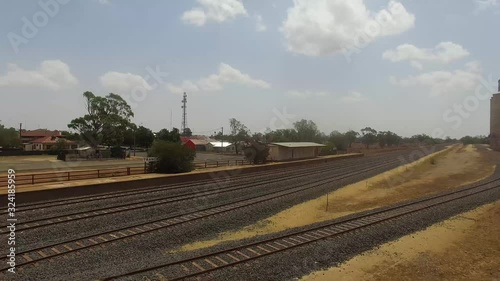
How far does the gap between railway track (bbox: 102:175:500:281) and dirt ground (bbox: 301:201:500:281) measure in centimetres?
197

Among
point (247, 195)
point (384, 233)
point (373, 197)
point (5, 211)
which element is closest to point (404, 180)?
point (373, 197)

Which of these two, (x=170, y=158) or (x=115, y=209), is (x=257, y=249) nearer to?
(x=115, y=209)

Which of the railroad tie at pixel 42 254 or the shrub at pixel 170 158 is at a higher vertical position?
the shrub at pixel 170 158

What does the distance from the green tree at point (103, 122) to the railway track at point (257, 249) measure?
161ft

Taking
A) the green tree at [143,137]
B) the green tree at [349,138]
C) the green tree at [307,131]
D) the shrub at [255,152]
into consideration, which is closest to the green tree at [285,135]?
the green tree at [307,131]

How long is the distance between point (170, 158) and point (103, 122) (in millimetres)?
28842

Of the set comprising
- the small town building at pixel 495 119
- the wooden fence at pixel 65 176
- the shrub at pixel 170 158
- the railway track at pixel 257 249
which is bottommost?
the railway track at pixel 257 249

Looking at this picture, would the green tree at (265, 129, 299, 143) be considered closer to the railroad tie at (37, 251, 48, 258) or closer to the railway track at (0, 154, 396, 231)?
the railway track at (0, 154, 396, 231)

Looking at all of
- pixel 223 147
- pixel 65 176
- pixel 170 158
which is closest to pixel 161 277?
pixel 65 176

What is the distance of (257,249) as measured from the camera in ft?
40.7

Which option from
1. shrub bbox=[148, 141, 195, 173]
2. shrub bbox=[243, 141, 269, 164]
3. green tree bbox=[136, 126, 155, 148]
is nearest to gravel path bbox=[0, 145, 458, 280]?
shrub bbox=[148, 141, 195, 173]

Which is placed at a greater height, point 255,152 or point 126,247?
point 255,152

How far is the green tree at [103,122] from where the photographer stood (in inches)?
2199

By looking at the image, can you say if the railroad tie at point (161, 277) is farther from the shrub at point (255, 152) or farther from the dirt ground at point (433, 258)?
the shrub at point (255, 152)
